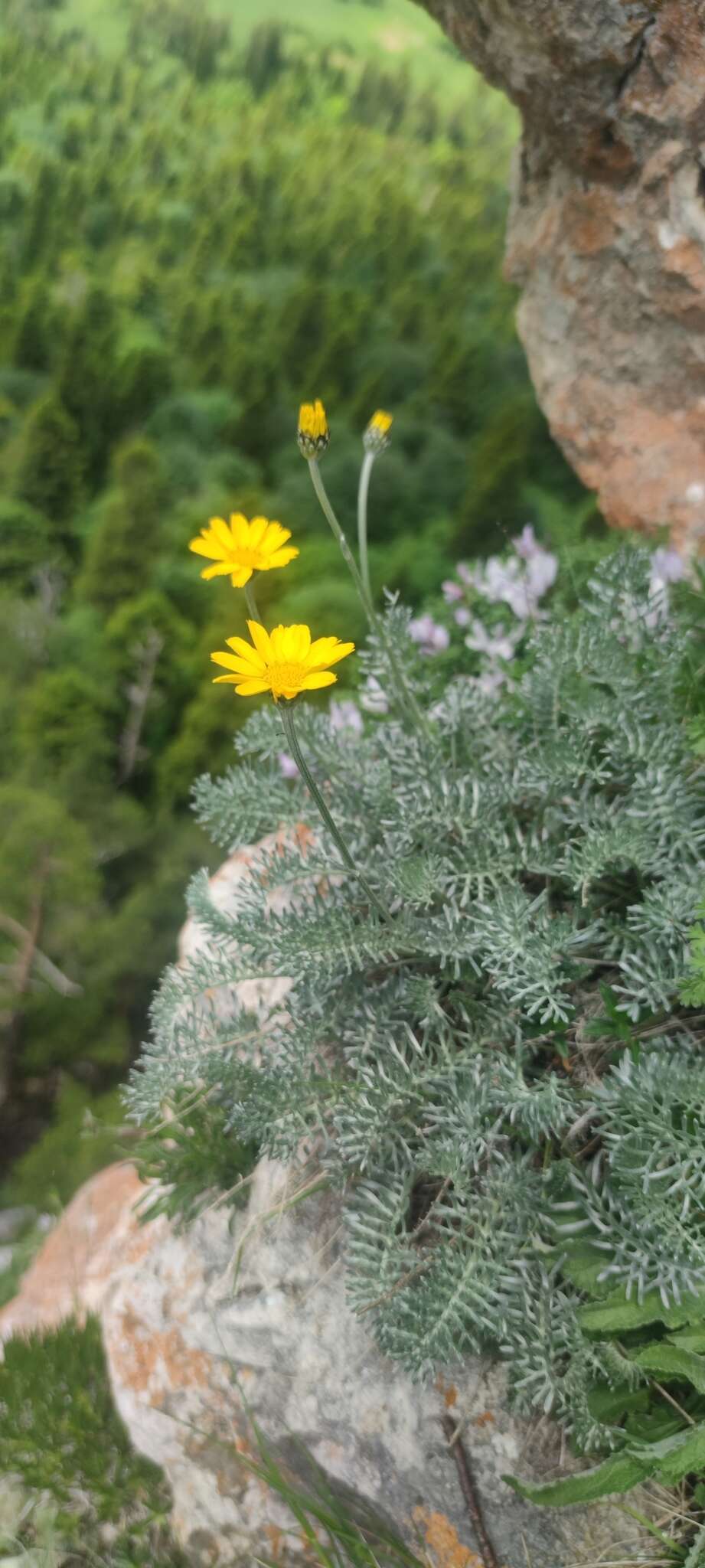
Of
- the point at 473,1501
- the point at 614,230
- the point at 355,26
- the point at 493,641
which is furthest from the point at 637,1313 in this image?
the point at 355,26

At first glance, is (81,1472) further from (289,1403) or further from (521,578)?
(521,578)

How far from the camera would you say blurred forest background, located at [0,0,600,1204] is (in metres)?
2.57

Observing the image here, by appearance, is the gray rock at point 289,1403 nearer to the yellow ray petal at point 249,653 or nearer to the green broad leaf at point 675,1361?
the green broad leaf at point 675,1361

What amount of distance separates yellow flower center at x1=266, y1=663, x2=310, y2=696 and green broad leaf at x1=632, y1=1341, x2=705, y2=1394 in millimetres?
594

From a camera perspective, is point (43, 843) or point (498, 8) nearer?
point (498, 8)

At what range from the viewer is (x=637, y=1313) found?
0.84 meters

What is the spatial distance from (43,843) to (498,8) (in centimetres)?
185

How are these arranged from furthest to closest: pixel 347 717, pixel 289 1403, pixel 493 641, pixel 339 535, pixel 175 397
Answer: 1. pixel 175 397
2. pixel 493 641
3. pixel 347 717
4. pixel 289 1403
5. pixel 339 535

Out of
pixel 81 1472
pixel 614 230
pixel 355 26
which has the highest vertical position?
pixel 355 26

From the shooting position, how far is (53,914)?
2.53 metres

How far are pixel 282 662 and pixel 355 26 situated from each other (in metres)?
4.81

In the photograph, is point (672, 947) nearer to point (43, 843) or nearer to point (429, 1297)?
point (429, 1297)

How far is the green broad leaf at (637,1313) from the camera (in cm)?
83

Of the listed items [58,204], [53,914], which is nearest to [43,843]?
[53,914]
